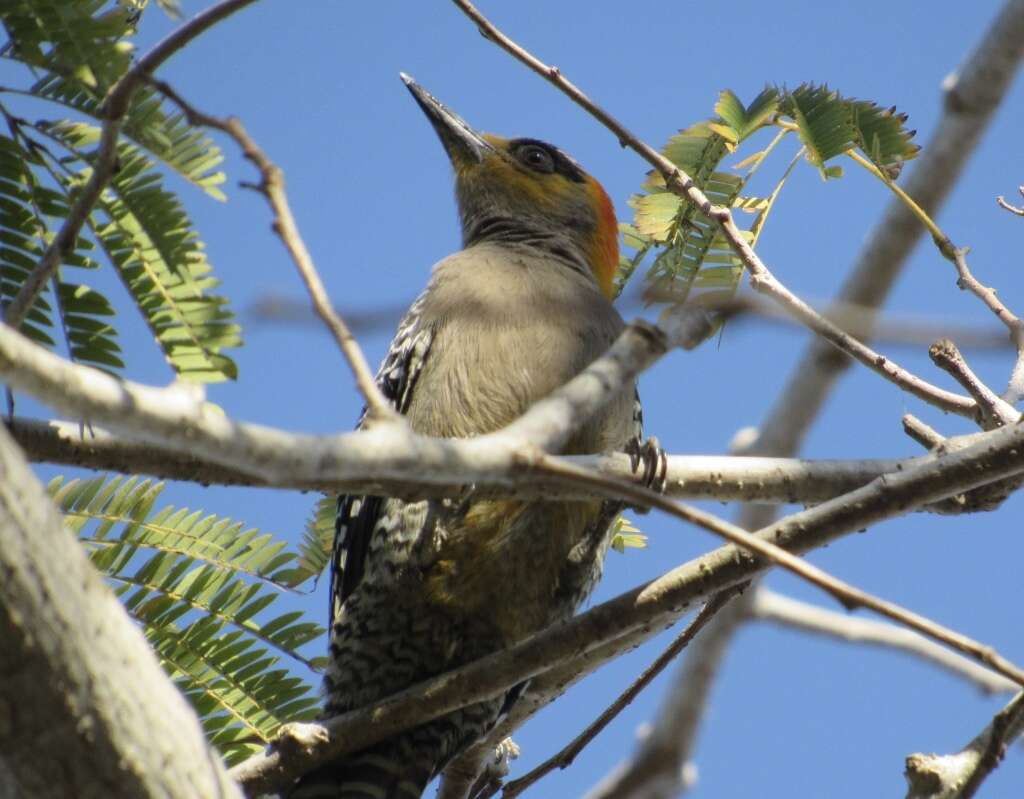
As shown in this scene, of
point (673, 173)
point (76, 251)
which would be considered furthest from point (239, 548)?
point (673, 173)

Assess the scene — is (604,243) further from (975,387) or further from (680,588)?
(680,588)

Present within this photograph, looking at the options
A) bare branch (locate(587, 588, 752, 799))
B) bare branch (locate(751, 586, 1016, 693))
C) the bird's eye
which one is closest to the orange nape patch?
the bird's eye

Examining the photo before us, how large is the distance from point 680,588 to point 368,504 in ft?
6.04

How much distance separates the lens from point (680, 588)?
11.9 ft

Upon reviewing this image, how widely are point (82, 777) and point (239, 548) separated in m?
1.90

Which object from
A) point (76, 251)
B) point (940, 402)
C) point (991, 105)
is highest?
point (991, 105)

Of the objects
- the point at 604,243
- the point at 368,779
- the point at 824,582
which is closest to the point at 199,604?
the point at 368,779

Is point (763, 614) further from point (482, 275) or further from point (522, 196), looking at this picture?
point (522, 196)

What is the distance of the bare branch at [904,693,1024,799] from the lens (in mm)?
3014

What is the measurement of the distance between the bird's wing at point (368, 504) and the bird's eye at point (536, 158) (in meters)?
1.77

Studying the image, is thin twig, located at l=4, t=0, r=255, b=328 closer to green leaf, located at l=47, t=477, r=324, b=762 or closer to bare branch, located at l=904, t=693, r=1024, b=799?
green leaf, located at l=47, t=477, r=324, b=762

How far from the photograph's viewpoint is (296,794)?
4262mm

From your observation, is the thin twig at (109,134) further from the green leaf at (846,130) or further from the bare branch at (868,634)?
the bare branch at (868,634)

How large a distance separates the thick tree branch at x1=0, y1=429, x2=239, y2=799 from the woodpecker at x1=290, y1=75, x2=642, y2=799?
201 cm
